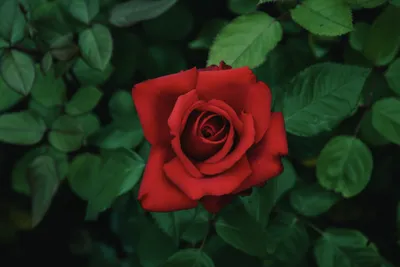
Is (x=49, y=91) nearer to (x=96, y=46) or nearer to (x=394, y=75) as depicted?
(x=96, y=46)

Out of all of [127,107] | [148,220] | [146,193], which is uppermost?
[146,193]

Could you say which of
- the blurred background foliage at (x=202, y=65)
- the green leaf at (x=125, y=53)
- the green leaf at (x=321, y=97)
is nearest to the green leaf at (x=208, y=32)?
the blurred background foliage at (x=202, y=65)

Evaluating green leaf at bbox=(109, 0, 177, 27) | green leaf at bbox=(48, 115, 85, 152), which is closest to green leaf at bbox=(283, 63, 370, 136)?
green leaf at bbox=(109, 0, 177, 27)

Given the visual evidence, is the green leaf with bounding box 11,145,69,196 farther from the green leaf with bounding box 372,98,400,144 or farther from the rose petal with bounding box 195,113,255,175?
the green leaf with bounding box 372,98,400,144

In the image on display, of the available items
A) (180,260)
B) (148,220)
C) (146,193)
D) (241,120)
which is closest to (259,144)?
(241,120)

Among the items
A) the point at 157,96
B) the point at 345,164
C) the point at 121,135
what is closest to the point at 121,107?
the point at 121,135

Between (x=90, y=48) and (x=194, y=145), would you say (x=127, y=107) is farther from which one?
(x=194, y=145)
